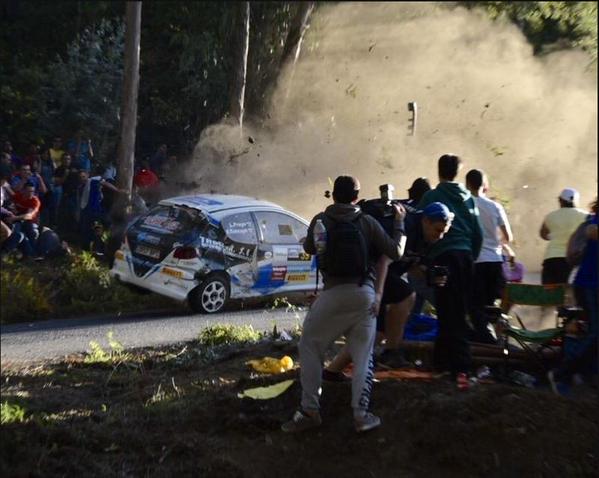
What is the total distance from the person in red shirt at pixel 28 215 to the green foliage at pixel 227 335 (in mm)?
3604

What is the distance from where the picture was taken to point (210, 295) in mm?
9758

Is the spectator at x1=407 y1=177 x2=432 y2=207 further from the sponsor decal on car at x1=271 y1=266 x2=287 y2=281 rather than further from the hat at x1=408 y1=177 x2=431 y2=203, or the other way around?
the sponsor decal on car at x1=271 y1=266 x2=287 y2=281

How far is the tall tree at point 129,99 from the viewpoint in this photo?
12.7m

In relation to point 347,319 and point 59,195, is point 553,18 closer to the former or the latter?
point 347,319

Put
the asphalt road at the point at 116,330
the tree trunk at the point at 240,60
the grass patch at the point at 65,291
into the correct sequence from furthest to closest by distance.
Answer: the tree trunk at the point at 240,60
the grass patch at the point at 65,291
the asphalt road at the point at 116,330

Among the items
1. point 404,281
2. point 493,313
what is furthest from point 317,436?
point 493,313

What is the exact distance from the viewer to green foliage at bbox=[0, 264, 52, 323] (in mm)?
9984

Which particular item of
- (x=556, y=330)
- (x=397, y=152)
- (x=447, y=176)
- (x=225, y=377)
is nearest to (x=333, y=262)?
(x=447, y=176)

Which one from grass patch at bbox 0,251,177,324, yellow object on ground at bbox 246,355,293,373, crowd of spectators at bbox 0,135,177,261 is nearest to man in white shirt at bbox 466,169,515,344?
yellow object on ground at bbox 246,355,293,373

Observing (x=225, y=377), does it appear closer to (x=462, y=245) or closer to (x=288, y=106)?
(x=462, y=245)

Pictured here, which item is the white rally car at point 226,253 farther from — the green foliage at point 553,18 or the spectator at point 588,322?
the spectator at point 588,322

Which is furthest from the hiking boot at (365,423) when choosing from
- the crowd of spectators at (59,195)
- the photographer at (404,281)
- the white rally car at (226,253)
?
the crowd of spectators at (59,195)

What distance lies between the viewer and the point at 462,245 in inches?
229

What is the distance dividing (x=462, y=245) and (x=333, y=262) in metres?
1.28
